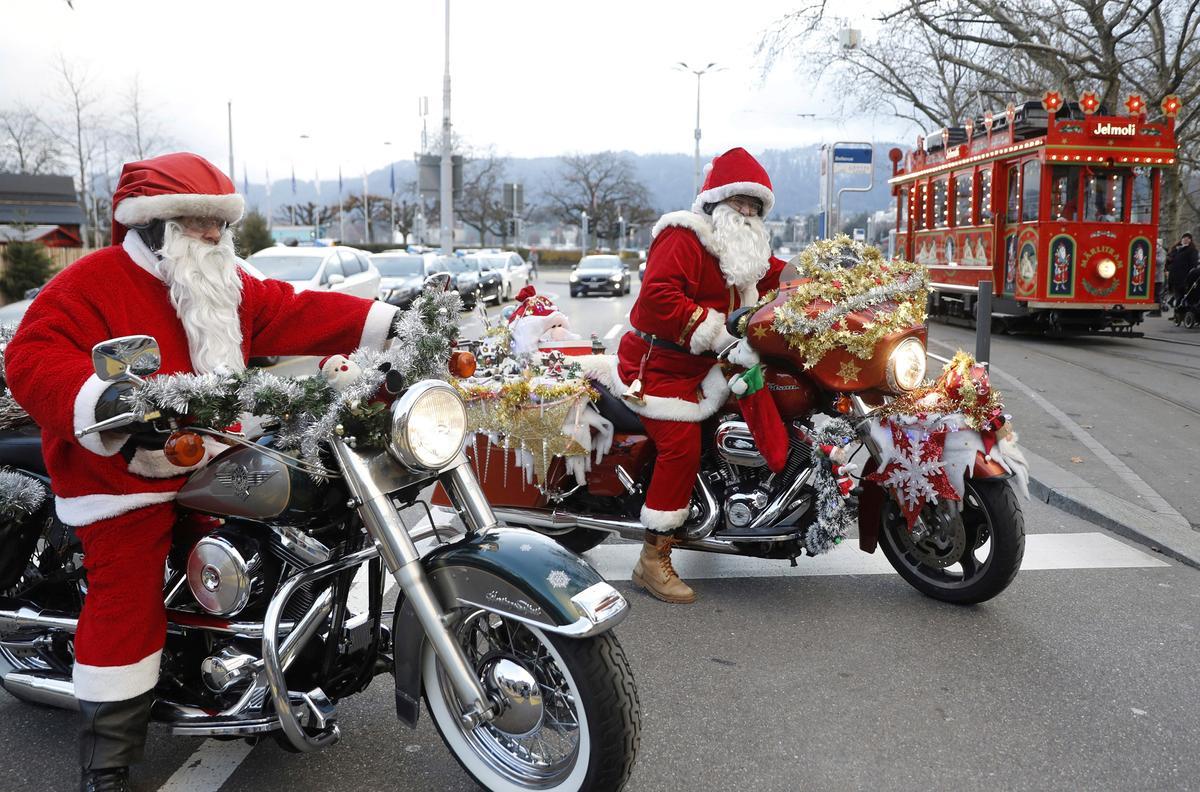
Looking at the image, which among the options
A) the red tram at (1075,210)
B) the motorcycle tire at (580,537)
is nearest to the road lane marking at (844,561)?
the motorcycle tire at (580,537)

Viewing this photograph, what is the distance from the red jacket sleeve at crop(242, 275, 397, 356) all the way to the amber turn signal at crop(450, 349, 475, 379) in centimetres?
41

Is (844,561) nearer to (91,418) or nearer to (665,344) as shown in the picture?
(665,344)

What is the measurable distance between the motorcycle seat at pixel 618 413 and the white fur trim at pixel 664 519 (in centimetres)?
39

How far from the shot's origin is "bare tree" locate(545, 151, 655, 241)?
88.9 m

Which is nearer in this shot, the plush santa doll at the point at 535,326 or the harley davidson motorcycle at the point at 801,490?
the harley davidson motorcycle at the point at 801,490

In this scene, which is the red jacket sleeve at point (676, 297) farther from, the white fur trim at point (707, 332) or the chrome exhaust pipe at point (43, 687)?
the chrome exhaust pipe at point (43, 687)

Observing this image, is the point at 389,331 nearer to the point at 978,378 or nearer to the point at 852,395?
the point at 852,395

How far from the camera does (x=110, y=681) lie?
105 inches

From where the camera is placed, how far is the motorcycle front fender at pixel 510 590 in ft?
8.05

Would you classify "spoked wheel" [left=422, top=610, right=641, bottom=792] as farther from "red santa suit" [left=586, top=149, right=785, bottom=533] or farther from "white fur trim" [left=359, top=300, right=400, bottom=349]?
"red santa suit" [left=586, top=149, right=785, bottom=533]

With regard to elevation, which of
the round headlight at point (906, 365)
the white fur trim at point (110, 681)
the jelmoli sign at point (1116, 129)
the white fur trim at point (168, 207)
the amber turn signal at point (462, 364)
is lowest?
the white fur trim at point (110, 681)

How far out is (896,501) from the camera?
4.26 metres

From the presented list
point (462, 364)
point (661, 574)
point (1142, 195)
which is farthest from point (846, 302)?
point (1142, 195)

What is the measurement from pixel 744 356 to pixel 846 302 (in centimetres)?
48
